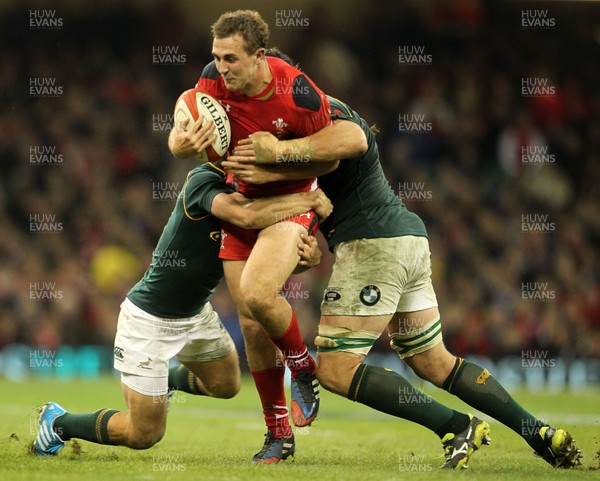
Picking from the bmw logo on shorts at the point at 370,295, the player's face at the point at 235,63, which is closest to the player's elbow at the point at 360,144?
the player's face at the point at 235,63

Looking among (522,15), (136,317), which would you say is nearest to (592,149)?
(522,15)

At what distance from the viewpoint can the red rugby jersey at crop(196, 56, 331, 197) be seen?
6426 millimetres

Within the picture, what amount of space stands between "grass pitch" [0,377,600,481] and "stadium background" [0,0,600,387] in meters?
3.11

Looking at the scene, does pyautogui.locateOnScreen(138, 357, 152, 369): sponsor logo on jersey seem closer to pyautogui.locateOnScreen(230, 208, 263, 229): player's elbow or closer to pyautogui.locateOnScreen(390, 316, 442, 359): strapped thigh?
pyautogui.locateOnScreen(230, 208, 263, 229): player's elbow

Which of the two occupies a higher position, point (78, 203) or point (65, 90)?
point (65, 90)

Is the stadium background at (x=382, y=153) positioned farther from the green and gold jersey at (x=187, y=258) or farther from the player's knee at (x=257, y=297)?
the player's knee at (x=257, y=297)

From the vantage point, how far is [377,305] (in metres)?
6.53

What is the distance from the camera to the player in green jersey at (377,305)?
6445 millimetres

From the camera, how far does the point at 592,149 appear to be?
1925 centimetres

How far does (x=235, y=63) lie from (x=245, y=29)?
0.22 meters

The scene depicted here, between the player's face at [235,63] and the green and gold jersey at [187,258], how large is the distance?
76 cm

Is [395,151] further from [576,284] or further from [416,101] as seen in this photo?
[576,284]

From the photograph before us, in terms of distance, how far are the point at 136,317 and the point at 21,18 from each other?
13666mm

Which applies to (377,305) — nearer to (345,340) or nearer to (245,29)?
(345,340)
